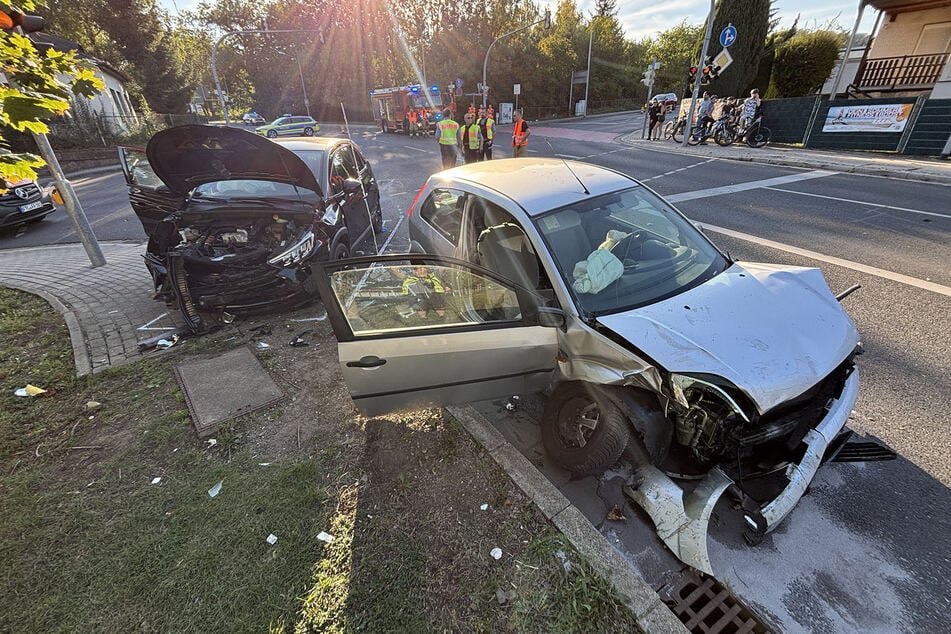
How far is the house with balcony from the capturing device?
16.0 meters

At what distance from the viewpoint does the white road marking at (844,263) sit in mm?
4609

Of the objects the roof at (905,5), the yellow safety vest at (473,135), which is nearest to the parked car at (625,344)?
the yellow safety vest at (473,135)

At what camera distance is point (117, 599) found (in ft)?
6.89

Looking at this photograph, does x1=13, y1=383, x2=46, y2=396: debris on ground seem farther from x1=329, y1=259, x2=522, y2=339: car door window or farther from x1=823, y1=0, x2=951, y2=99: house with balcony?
x1=823, y1=0, x2=951, y2=99: house with balcony

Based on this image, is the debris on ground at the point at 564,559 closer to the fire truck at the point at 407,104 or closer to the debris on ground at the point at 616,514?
the debris on ground at the point at 616,514

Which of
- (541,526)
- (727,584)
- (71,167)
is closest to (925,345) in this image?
(727,584)

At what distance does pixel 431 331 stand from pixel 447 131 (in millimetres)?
10355

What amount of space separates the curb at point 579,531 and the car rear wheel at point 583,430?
21cm

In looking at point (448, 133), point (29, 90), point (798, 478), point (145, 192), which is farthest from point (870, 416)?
point (448, 133)

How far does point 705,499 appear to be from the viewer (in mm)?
2131

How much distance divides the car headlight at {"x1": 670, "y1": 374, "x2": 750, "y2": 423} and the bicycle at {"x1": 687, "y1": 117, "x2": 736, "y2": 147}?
17.7 meters

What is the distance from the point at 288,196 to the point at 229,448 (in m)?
3.19

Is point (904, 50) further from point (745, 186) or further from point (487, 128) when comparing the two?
point (487, 128)

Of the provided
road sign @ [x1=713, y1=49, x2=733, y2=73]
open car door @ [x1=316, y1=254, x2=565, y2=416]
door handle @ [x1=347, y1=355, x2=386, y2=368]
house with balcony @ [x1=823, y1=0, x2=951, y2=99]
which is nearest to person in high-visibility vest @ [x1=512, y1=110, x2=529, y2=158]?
road sign @ [x1=713, y1=49, x2=733, y2=73]
